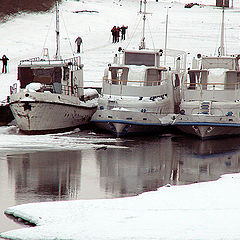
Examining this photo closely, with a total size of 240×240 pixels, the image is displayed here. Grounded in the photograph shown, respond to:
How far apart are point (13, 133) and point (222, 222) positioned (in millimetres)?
14465

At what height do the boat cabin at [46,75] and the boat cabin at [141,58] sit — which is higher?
the boat cabin at [141,58]

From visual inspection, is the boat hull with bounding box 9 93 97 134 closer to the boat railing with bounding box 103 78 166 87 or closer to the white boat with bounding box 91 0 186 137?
the white boat with bounding box 91 0 186 137

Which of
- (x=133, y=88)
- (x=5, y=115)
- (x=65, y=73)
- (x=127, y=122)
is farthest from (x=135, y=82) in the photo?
(x=5, y=115)

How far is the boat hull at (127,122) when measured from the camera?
2527cm

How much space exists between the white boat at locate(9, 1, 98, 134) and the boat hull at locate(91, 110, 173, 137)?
1.16 m

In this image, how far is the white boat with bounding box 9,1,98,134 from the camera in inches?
978

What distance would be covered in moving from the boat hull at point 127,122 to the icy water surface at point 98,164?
1.46ft

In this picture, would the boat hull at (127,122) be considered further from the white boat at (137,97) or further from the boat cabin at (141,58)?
the boat cabin at (141,58)

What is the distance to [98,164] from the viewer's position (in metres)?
19.5

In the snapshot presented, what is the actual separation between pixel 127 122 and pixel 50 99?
3.09 meters

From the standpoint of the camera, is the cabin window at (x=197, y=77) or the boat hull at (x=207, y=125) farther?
the cabin window at (x=197, y=77)

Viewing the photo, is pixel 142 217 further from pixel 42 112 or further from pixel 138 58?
pixel 138 58

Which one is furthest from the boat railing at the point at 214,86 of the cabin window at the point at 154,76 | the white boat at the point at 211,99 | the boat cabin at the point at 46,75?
the boat cabin at the point at 46,75

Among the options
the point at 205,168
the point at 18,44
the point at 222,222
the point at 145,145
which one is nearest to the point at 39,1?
the point at 18,44
